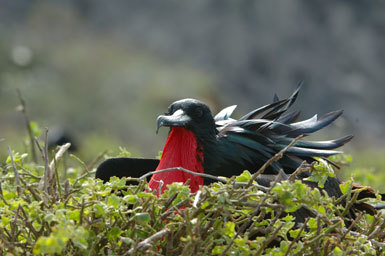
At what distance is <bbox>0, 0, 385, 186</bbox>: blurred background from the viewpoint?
329 inches

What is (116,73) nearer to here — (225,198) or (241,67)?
(241,67)

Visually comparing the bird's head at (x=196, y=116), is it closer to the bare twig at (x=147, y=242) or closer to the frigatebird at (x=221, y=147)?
the frigatebird at (x=221, y=147)

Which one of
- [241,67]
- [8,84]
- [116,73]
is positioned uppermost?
[241,67]

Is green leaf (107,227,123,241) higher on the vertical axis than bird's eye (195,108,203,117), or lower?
lower

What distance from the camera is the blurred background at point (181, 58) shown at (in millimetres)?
8359

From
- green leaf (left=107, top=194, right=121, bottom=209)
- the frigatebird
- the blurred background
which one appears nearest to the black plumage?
the frigatebird

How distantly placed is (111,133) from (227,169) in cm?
585

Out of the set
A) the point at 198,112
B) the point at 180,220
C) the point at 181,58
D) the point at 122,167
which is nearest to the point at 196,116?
the point at 198,112

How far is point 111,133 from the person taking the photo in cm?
756

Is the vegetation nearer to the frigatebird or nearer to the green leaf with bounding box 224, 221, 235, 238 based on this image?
the green leaf with bounding box 224, 221, 235, 238

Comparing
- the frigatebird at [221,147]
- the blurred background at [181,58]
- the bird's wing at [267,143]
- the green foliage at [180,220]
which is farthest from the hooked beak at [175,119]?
the blurred background at [181,58]

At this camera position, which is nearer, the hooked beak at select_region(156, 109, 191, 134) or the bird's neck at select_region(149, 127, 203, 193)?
the hooked beak at select_region(156, 109, 191, 134)

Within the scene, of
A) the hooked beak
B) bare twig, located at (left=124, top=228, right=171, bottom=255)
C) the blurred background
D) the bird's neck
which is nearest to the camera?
bare twig, located at (left=124, top=228, right=171, bottom=255)

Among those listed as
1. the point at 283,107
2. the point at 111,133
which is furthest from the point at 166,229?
the point at 111,133
